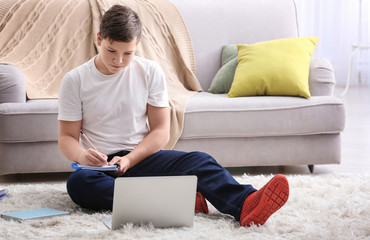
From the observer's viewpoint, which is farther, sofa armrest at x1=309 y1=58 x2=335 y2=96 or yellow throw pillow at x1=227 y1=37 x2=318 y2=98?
sofa armrest at x1=309 y1=58 x2=335 y2=96

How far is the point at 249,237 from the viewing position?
4.74ft

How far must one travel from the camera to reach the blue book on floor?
64.8 inches

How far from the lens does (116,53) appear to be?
1694mm

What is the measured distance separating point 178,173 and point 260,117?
80cm

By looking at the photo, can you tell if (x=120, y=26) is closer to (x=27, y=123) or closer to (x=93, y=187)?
(x=93, y=187)

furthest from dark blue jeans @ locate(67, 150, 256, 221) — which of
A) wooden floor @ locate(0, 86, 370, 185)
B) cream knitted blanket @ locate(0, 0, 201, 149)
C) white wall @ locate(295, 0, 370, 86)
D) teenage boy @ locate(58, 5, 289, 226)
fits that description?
white wall @ locate(295, 0, 370, 86)

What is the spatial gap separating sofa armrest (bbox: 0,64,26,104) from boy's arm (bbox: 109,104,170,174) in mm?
811

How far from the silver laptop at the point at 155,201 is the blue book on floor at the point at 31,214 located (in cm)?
23

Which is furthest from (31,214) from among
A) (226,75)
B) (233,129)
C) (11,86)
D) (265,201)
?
(226,75)

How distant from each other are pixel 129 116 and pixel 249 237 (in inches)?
23.2

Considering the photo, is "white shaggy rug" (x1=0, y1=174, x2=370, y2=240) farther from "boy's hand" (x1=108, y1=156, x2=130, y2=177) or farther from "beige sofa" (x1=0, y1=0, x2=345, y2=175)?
"beige sofa" (x1=0, y1=0, x2=345, y2=175)

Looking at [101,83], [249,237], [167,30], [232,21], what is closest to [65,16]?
[167,30]

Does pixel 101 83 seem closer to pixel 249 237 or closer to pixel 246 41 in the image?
pixel 249 237

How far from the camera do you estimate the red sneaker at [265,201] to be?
4.77ft
